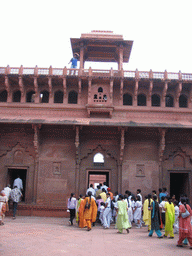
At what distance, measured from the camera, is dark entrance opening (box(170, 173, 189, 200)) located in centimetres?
1484

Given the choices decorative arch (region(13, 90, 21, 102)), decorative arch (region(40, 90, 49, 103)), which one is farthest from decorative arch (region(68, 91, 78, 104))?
decorative arch (region(13, 90, 21, 102))

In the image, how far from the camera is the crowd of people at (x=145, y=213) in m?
7.19

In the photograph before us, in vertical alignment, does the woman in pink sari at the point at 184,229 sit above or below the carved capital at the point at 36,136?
below

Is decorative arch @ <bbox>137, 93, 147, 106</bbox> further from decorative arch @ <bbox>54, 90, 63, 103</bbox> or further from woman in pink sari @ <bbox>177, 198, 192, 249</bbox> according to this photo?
woman in pink sari @ <bbox>177, 198, 192, 249</bbox>

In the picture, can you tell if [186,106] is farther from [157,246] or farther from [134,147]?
[157,246]

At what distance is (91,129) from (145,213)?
581 centimetres

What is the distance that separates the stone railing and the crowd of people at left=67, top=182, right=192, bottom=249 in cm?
647

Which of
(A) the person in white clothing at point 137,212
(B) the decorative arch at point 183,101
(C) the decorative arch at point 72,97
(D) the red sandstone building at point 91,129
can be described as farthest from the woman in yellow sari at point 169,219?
(C) the decorative arch at point 72,97

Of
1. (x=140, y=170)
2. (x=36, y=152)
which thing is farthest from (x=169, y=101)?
(x=36, y=152)

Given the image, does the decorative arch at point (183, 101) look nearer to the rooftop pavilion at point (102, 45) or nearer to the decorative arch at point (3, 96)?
the rooftop pavilion at point (102, 45)

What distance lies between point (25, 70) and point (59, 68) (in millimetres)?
1889

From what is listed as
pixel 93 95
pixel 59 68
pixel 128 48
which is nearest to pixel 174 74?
pixel 128 48

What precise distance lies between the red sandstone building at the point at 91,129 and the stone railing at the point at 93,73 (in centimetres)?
5

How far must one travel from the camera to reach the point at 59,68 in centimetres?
1512
